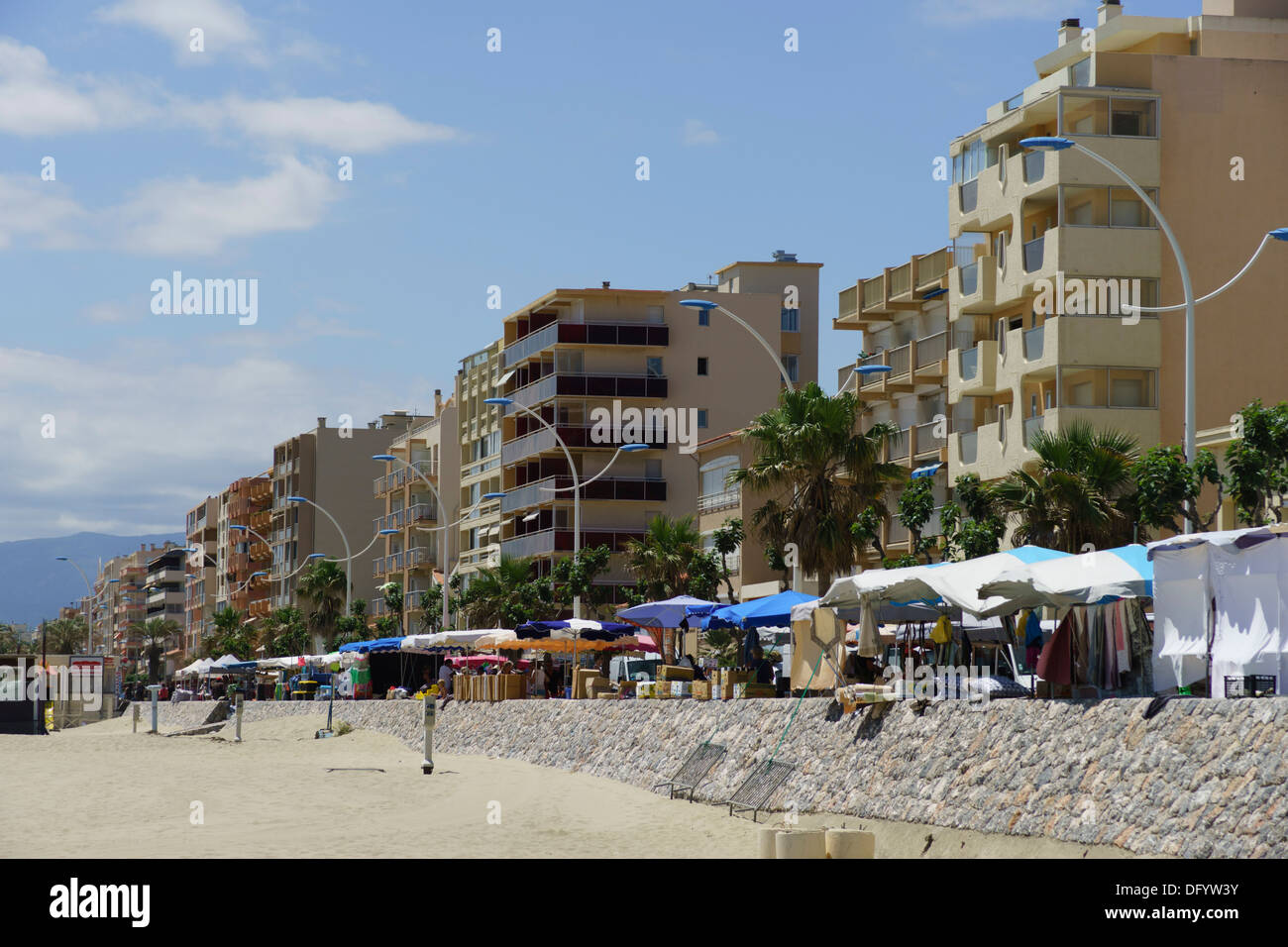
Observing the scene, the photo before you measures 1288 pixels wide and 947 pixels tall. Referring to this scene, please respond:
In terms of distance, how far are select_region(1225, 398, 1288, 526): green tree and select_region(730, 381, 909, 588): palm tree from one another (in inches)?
449

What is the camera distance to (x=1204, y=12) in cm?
4784

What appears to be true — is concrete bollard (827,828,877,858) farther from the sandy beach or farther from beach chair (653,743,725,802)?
beach chair (653,743,725,802)

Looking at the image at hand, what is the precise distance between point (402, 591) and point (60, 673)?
20.4m

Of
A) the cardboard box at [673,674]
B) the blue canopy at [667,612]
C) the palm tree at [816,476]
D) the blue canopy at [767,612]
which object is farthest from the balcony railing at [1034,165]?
the cardboard box at [673,674]

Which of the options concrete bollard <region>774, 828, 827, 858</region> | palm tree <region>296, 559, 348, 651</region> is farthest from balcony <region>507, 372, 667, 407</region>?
concrete bollard <region>774, 828, 827, 858</region>

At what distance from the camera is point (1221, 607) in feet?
60.7

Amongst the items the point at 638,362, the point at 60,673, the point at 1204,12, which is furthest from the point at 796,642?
the point at 60,673

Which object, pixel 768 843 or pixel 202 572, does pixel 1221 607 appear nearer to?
pixel 768 843

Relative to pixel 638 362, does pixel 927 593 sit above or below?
below

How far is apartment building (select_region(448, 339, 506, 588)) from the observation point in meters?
90.8

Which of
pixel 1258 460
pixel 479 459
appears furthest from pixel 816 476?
pixel 479 459

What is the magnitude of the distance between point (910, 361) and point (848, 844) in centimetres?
4098

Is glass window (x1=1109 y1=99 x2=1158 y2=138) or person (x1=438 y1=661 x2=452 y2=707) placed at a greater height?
glass window (x1=1109 y1=99 x2=1158 y2=138)
